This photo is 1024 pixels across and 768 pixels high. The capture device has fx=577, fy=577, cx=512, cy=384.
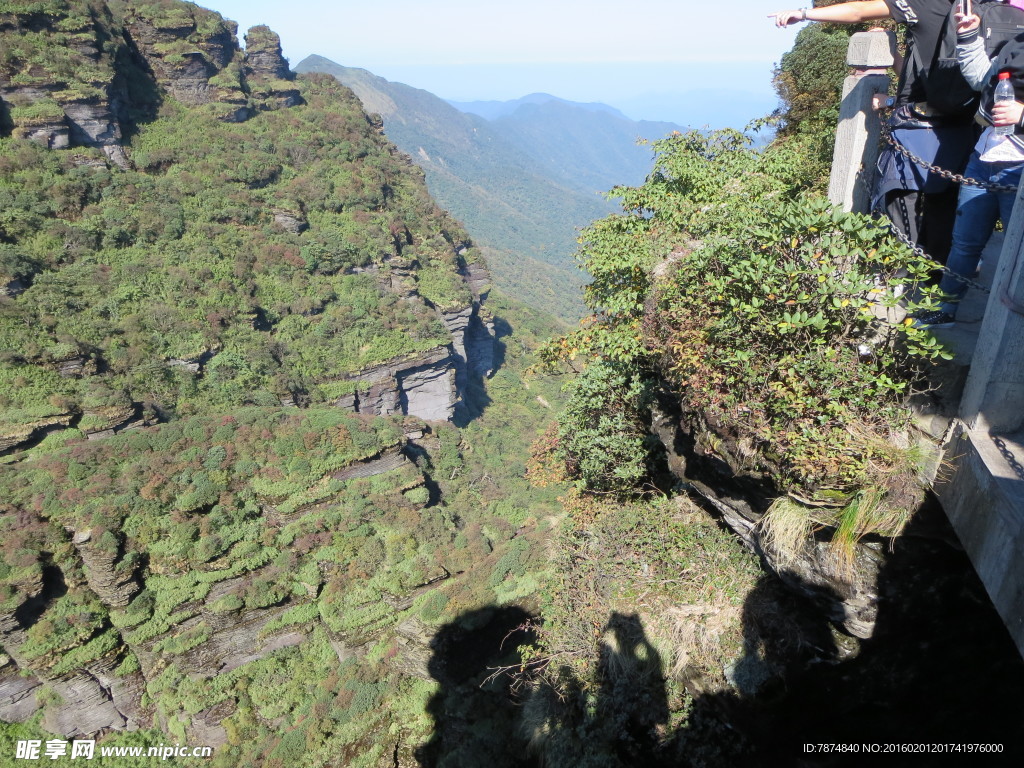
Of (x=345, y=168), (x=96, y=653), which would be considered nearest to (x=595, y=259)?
(x=96, y=653)

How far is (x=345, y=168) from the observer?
46250mm

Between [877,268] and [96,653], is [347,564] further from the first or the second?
[877,268]

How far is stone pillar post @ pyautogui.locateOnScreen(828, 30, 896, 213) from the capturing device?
450 centimetres

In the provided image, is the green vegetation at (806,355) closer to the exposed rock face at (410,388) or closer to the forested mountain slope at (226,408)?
the forested mountain slope at (226,408)

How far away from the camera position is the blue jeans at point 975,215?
11.4 feet

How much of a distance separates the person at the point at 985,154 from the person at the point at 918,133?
338 mm

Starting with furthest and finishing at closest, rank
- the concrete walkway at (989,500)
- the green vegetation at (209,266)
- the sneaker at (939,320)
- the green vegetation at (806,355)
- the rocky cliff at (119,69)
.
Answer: the rocky cliff at (119,69) → the green vegetation at (209,266) → the sneaker at (939,320) → the green vegetation at (806,355) → the concrete walkway at (989,500)

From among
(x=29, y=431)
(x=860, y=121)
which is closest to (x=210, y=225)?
(x=29, y=431)

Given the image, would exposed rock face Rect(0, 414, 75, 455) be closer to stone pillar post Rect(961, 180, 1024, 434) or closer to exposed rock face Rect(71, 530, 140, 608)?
exposed rock face Rect(71, 530, 140, 608)

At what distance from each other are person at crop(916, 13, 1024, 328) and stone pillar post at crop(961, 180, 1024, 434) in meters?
0.33

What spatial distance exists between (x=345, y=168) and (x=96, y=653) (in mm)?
37669

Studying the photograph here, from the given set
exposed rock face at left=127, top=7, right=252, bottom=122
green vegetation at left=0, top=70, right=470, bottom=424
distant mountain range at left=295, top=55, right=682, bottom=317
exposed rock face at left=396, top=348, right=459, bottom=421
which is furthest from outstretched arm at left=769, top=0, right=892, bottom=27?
distant mountain range at left=295, top=55, right=682, bottom=317

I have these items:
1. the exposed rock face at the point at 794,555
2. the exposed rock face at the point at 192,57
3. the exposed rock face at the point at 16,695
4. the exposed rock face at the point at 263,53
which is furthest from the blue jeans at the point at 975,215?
Result: the exposed rock face at the point at 263,53

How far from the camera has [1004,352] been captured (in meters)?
2.92
